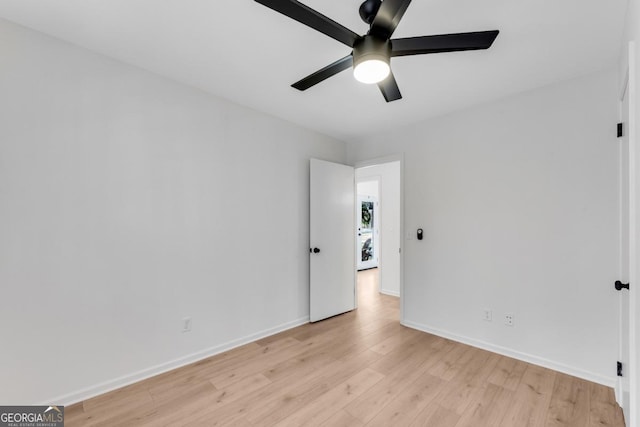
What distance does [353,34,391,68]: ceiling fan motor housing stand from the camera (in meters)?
1.37

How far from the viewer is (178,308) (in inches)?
97.6

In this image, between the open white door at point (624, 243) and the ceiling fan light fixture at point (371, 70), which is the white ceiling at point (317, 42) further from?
the open white door at point (624, 243)

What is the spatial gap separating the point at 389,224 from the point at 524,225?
8.41ft

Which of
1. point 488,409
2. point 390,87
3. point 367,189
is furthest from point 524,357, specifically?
point 367,189

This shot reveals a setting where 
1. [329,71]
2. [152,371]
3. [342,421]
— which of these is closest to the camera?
[329,71]

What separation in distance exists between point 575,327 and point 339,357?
200 centimetres

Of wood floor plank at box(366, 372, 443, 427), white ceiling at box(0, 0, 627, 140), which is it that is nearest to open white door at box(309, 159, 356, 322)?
white ceiling at box(0, 0, 627, 140)

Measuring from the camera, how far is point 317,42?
6.25 ft

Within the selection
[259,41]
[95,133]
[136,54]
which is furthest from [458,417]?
[136,54]

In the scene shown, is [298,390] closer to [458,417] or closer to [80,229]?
[458,417]

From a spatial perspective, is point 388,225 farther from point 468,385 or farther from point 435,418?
point 435,418

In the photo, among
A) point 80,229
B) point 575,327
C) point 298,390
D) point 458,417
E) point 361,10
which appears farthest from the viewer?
point 575,327

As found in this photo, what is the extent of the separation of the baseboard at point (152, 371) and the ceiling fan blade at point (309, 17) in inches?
106

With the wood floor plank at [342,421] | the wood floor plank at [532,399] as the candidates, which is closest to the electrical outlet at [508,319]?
the wood floor plank at [532,399]
